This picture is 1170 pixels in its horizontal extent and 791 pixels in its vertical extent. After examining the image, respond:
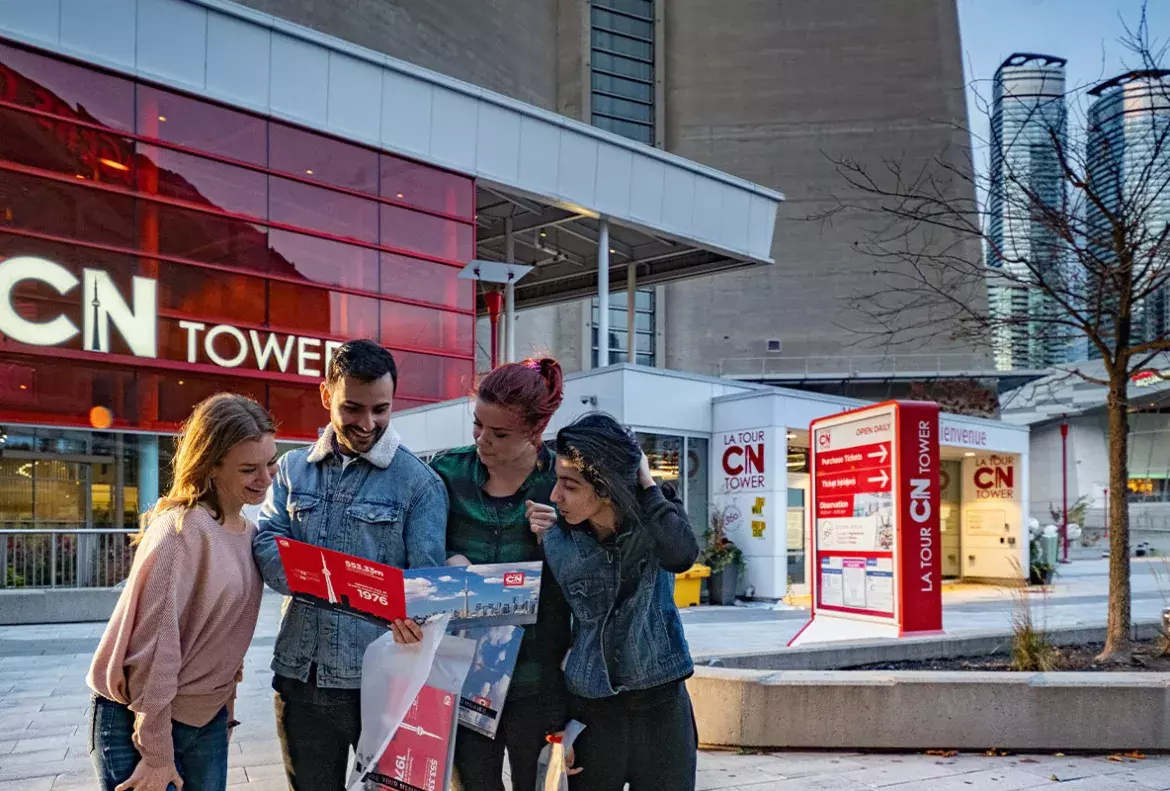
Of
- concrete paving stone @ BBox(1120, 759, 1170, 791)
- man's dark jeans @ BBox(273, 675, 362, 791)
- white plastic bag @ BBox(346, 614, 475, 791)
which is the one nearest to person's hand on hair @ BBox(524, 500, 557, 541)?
white plastic bag @ BBox(346, 614, 475, 791)

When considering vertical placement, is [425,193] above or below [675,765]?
above

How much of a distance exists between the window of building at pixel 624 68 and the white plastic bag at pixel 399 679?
169ft

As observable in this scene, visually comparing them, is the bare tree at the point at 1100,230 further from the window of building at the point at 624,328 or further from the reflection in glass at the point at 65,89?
the window of building at the point at 624,328

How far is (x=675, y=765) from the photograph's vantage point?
2.83 meters

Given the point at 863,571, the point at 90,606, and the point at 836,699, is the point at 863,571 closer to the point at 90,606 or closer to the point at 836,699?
the point at 836,699

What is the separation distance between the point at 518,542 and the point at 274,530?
0.68 meters

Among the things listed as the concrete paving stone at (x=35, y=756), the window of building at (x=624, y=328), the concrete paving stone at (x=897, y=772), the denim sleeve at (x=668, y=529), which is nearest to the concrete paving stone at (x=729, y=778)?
the concrete paving stone at (x=897, y=772)

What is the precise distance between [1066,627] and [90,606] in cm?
1232

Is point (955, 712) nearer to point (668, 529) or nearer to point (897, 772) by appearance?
point (897, 772)

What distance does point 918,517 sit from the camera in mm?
8453

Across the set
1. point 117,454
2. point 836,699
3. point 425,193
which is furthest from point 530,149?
point 836,699

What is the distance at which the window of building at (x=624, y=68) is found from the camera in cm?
5262

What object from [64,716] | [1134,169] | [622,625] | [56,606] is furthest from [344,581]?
[56,606]

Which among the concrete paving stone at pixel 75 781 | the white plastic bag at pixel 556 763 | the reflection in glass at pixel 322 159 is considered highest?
the reflection in glass at pixel 322 159
